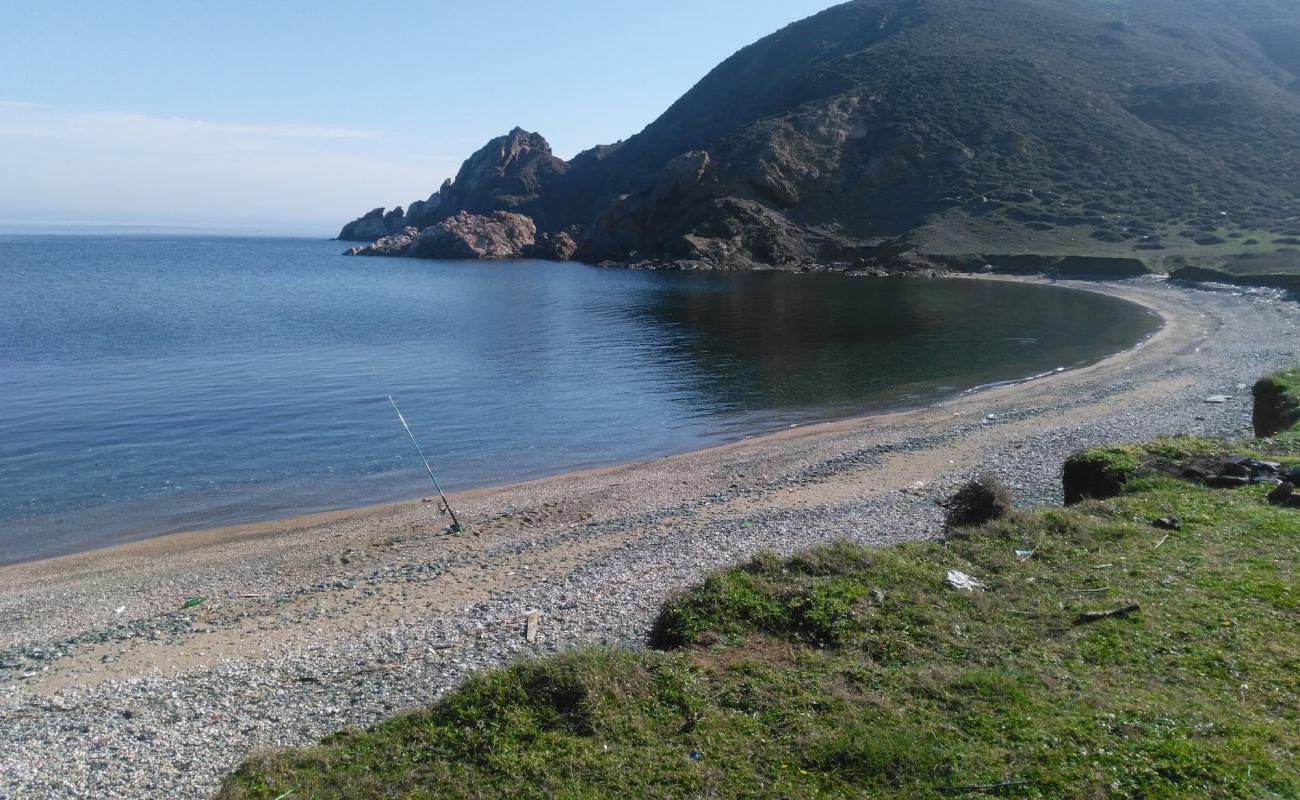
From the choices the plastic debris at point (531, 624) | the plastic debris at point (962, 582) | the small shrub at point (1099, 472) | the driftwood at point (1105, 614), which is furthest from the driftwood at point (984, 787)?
the small shrub at point (1099, 472)

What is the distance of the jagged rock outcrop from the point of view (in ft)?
427

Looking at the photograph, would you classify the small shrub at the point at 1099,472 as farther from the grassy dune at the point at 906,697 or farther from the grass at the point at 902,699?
the grass at the point at 902,699

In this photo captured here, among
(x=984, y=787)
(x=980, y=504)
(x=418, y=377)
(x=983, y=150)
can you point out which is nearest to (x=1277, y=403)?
(x=980, y=504)

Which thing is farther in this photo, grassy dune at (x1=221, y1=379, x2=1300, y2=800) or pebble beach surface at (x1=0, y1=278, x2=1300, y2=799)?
pebble beach surface at (x1=0, y1=278, x2=1300, y2=799)

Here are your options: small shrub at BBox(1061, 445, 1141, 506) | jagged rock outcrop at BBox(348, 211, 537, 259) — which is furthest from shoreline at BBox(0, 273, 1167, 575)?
jagged rock outcrop at BBox(348, 211, 537, 259)

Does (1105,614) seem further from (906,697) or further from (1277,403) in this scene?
(1277,403)

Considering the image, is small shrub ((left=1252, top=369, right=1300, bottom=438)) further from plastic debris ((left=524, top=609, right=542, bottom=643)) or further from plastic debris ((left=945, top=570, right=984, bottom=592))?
plastic debris ((left=524, top=609, right=542, bottom=643))

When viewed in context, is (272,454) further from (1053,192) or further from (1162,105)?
(1162,105)

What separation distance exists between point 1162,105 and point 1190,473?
401ft

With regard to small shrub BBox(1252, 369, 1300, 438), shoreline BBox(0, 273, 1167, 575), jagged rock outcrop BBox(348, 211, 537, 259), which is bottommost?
shoreline BBox(0, 273, 1167, 575)

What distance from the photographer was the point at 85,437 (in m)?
24.7

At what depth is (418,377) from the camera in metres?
35.4

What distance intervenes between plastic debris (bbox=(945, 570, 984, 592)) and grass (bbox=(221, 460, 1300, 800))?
0.59ft

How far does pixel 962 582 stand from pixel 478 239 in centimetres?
12900
